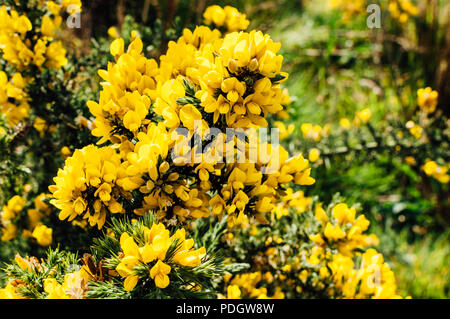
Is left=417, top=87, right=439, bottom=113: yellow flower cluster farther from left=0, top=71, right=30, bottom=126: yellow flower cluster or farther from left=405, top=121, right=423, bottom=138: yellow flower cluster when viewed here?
left=0, top=71, right=30, bottom=126: yellow flower cluster

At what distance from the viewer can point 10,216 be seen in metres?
1.19

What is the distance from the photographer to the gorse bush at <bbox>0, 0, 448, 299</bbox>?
724 mm

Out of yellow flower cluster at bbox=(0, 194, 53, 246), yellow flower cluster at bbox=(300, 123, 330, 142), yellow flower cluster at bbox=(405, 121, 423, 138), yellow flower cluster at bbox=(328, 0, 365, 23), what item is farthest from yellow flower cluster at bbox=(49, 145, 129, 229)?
yellow flower cluster at bbox=(328, 0, 365, 23)

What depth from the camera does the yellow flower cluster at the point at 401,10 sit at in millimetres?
2758

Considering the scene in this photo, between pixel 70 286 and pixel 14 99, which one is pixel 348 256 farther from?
pixel 14 99

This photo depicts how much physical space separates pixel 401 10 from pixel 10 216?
3.06 meters

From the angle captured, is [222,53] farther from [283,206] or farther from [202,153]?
[283,206]

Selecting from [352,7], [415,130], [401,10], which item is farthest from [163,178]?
[401,10]

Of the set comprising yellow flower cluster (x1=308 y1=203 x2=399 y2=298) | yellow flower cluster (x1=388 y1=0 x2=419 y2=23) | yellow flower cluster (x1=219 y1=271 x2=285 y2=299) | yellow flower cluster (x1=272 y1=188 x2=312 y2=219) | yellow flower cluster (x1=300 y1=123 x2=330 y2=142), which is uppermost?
yellow flower cluster (x1=388 y1=0 x2=419 y2=23)

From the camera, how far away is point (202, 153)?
0.77 m

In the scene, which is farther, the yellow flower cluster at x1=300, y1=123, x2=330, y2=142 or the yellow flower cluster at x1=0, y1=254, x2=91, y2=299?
the yellow flower cluster at x1=300, y1=123, x2=330, y2=142

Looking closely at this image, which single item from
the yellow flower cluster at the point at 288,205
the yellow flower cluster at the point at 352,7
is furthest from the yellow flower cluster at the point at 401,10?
the yellow flower cluster at the point at 288,205

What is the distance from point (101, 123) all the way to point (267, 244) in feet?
2.07

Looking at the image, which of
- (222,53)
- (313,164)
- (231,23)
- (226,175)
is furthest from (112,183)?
(313,164)
